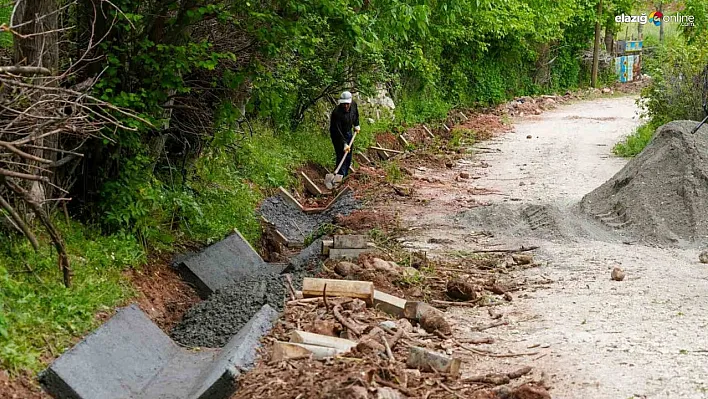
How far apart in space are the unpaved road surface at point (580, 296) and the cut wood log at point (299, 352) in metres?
1.21

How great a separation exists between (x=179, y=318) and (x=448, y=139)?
16144 mm

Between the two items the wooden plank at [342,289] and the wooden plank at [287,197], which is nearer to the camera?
the wooden plank at [342,289]

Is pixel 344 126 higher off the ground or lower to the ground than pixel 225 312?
higher

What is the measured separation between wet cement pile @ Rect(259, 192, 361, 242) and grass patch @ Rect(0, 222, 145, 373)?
16.0ft

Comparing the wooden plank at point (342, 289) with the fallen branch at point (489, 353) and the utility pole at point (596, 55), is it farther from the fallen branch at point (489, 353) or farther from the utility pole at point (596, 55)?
the utility pole at point (596, 55)

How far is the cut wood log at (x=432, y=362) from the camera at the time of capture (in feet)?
20.2

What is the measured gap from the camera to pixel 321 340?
6.66 metres

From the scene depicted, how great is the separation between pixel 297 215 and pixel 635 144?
9130 millimetres

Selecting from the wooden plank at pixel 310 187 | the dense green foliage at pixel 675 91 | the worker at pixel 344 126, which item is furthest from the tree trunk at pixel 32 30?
the dense green foliage at pixel 675 91

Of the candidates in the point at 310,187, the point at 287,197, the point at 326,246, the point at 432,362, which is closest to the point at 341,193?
the point at 287,197

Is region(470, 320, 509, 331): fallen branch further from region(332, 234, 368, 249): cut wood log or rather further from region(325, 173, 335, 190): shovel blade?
region(325, 173, 335, 190): shovel blade

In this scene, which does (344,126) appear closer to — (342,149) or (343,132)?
(343,132)

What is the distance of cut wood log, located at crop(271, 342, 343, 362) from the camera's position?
Result: 6.27 m

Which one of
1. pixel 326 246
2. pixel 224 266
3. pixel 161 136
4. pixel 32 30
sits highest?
pixel 32 30
